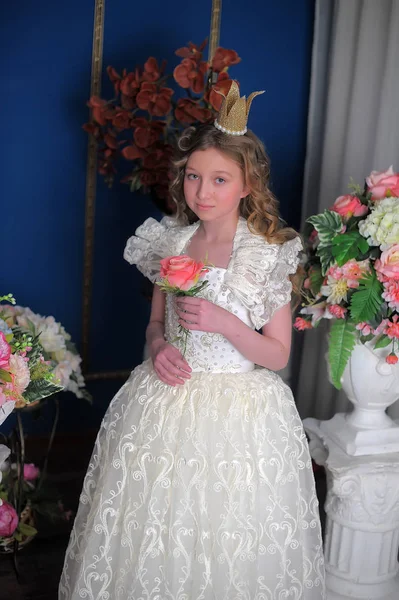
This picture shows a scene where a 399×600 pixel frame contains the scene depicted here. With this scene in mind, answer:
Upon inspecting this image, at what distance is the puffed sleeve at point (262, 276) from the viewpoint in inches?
77.3

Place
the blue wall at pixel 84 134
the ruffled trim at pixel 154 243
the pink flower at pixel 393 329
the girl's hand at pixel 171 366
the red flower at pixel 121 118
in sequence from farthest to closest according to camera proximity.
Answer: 1. the blue wall at pixel 84 134
2. the red flower at pixel 121 118
3. the ruffled trim at pixel 154 243
4. the pink flower at pixel 393 329
5. the girl's hand at pixel 171 366

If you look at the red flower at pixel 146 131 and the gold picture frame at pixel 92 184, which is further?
the gold picture frame at pixel 92 184

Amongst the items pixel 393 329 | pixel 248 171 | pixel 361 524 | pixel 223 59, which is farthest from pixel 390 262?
pixel 223 59

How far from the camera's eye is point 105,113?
96.7 inches

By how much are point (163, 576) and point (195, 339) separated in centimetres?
59

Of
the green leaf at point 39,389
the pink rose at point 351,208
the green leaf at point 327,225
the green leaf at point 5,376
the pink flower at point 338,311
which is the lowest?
the green leaf at point 39,389

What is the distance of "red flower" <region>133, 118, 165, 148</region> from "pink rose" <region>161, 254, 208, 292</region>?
0.84 metres

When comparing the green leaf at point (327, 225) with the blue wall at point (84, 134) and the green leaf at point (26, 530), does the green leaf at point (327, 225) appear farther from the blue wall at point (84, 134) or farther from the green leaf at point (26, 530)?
the green leaf at point (26, 530)

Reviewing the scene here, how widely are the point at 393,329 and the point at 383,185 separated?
397 mm

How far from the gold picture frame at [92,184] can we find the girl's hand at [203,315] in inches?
47.5

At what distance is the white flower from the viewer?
6.51 ft

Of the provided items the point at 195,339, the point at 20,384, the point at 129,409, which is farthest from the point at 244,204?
the point at 20,384

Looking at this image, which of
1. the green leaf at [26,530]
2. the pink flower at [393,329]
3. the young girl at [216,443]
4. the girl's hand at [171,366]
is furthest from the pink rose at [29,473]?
the pink flower at [393,329]

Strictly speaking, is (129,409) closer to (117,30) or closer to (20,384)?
(20,384)
